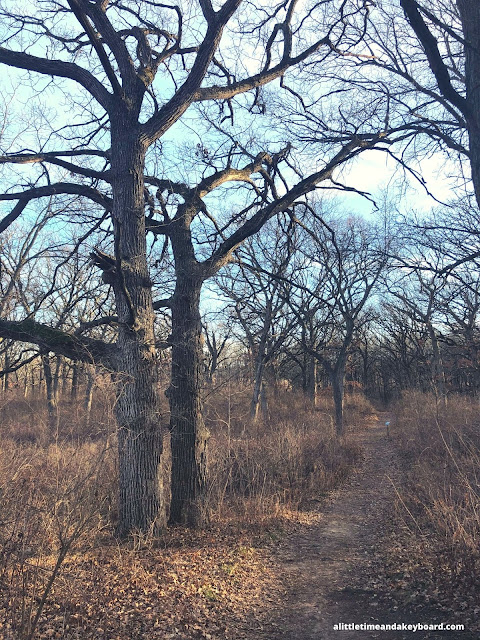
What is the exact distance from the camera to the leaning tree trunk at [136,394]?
5.98m

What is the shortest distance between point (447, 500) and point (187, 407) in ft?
12.9

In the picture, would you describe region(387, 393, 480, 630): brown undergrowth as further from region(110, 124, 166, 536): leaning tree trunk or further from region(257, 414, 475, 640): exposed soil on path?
region(110, 124, 166, 536): leaning tree trunk

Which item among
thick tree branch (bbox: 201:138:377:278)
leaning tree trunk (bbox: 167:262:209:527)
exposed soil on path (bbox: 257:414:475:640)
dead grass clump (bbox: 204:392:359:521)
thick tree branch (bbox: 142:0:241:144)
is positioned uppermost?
thick tree branch (bbox: 142:0:241:144)

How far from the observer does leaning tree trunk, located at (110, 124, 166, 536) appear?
5980mm

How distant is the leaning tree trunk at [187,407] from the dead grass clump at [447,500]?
3.12m

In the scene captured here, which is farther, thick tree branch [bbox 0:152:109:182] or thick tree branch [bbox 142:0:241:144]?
thick tree branch [bbox 142:0:241:144]

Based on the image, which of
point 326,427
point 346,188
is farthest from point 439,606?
point 326,427

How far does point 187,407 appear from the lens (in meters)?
7.13

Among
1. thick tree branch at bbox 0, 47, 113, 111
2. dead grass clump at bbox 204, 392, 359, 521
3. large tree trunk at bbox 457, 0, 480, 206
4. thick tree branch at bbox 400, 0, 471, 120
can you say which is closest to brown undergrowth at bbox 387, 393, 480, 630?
dead grass clump at bbox 204, 392, 359, 521

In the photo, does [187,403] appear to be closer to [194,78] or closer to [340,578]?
[340,578]

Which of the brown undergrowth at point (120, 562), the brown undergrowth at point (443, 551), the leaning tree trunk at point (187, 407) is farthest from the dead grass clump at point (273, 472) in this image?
the brown undergrowth at point (443, 551)

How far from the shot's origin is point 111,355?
244 inches

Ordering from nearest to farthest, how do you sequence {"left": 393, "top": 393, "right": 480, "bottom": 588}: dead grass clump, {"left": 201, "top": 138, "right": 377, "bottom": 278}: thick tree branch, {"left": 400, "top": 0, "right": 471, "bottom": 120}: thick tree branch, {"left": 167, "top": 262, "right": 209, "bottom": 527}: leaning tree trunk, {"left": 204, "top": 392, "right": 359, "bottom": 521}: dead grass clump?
{"left": 393, "top": 393, "right": 480, "bottom": 588}: dead grass clump
{"left": 400, "top": 0, "right": 471, "bottom": 120}: thick tree branch
{"left": 167, "top": 262, "right": 209, "bottom": 527}: leaning tree trunk
{"left": 201, "top": 138, "right": 377, "bottom": 278}: thick tree branch
{"left": 204, "top": 392, "right": 359, "bottom": 521}: dead grass clump

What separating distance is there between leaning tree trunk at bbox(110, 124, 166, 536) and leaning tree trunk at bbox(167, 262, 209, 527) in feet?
2.57
